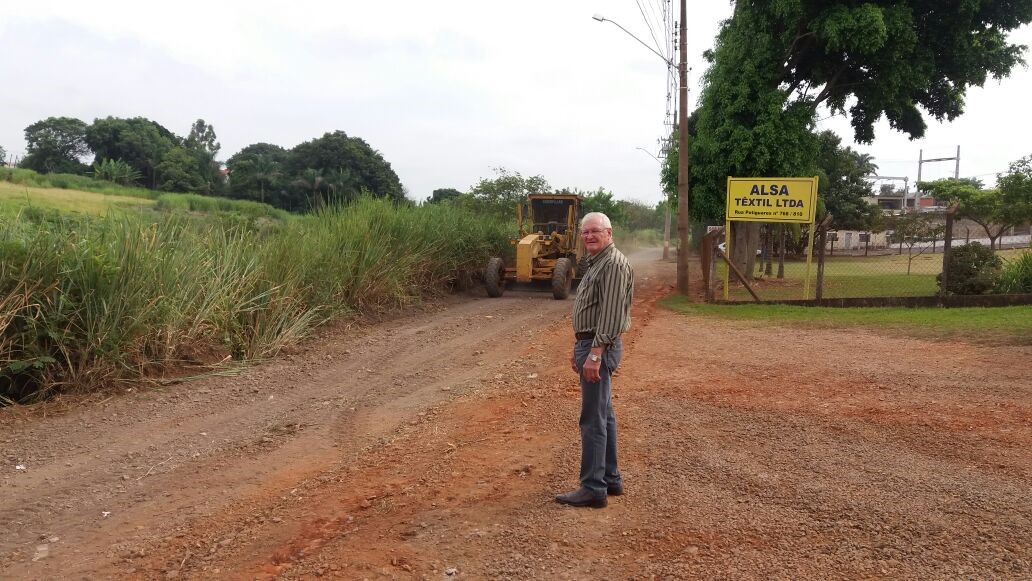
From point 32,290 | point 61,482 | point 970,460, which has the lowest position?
point 61,482

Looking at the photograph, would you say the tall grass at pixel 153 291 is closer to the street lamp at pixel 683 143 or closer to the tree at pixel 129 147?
the street lamp at pixel 683 143

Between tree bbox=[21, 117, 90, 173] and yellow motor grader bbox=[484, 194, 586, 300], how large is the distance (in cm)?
3330

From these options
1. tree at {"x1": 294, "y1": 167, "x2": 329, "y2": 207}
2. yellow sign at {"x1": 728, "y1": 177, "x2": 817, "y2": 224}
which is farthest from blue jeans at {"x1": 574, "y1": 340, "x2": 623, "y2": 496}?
tree at {"x1": 294, "y1": 167, "x2": 329, "y2": 207}

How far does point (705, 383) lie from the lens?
7289 millimetres

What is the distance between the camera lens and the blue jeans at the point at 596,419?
410cm

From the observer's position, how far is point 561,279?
16.3m

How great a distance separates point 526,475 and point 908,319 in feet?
30.4

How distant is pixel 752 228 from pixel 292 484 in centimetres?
1737

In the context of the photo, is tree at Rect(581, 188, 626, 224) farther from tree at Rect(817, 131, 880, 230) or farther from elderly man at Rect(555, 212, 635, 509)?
elderly man at Rect(555, 212, 635, 509)

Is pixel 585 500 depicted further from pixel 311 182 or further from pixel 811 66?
pixel 311 182

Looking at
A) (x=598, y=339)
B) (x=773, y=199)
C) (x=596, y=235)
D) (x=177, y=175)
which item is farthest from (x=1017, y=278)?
(x=177, y=175)

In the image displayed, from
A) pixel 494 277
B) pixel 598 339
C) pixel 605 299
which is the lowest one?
pixel 494 277

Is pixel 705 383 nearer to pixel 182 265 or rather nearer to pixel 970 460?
pixel 970 460

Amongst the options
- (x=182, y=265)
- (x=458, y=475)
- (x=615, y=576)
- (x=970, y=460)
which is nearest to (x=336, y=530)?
(x=458, y=475)
